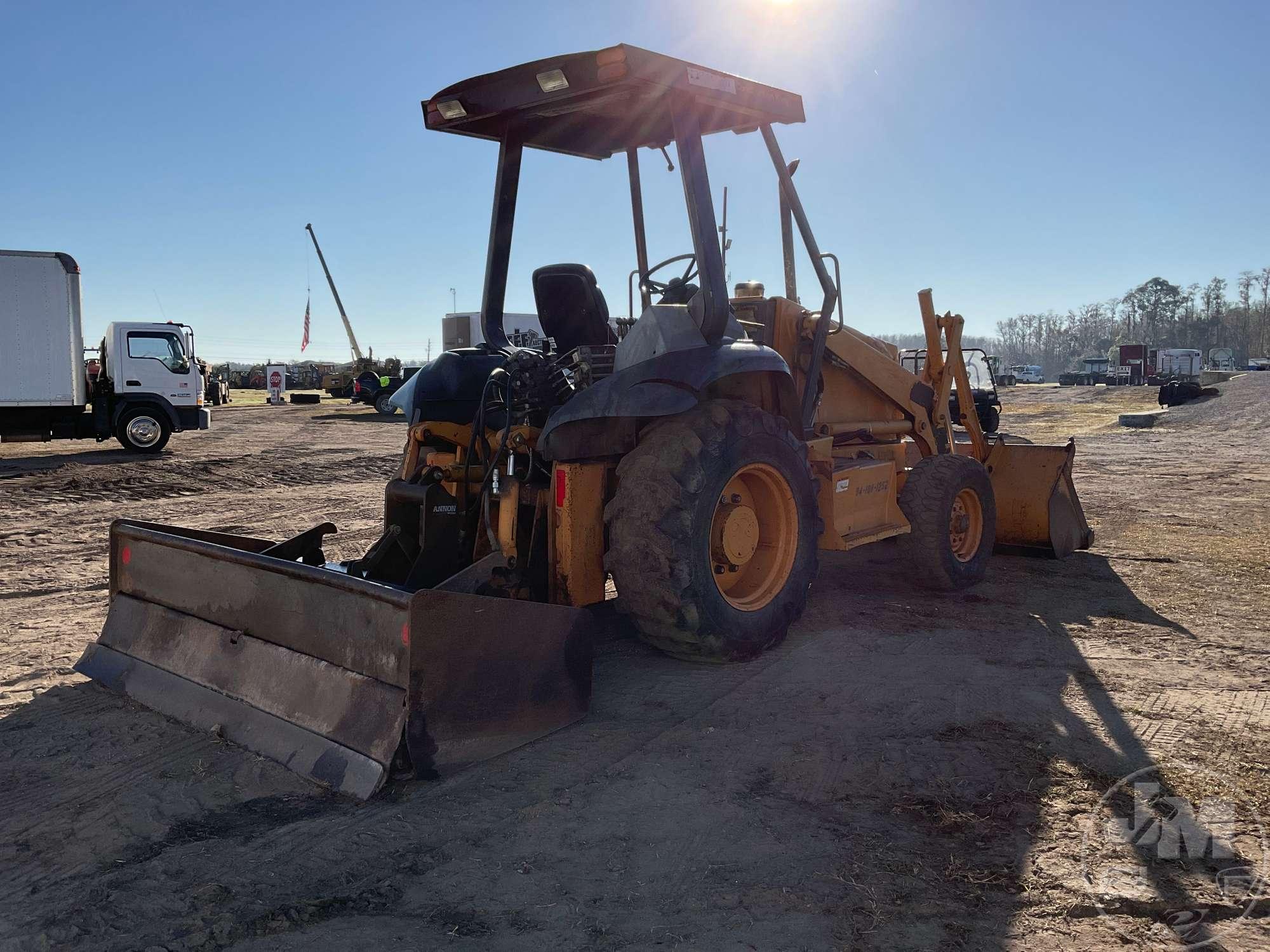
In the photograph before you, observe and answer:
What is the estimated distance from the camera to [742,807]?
3154 millimetres

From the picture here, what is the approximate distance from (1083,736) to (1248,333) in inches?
4999

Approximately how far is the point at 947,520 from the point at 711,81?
3.15 m

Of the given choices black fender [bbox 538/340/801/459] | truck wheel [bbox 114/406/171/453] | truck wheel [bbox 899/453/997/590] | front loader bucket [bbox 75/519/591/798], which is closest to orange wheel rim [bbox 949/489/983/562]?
truck wheel [bbox 899/453/997/590]

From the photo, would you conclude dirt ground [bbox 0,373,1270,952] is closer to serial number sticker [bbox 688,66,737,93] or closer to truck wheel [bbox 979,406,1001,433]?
serial number sticker [bbox 688,66,737,93]

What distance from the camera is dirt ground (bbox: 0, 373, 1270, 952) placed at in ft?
8.25

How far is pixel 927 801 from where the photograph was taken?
3.19 meters

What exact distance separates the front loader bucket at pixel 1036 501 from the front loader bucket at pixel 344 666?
482 cm

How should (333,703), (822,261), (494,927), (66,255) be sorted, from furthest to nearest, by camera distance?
(66,255), (822,261), (333,703), (494,927)

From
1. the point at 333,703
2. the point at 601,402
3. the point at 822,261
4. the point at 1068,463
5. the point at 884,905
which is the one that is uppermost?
the point at 822,261

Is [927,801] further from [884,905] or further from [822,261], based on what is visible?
[822,261]

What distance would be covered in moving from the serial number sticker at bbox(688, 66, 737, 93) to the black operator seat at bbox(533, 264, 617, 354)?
102 centimetres

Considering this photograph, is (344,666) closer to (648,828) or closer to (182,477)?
(648,828)

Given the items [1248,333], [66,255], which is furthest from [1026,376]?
[66,255]

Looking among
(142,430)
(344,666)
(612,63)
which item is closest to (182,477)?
(142,430)
